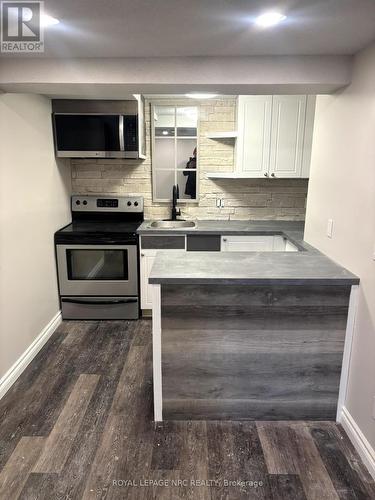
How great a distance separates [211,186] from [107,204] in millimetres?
1170

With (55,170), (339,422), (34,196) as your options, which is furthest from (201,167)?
(339,422)

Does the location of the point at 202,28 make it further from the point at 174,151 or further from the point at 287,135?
the point at 174,151

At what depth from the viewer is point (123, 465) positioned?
1.80 meters

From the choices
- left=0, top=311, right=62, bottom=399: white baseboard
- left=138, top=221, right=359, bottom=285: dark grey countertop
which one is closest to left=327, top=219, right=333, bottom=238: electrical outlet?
left=138, top=221, right=359, bottom=285: dark grey countertop

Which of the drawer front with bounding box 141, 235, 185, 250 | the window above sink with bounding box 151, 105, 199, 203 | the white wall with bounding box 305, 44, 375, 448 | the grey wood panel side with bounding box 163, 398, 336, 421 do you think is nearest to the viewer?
the white wall with bounding box 305, 44, 375, 448

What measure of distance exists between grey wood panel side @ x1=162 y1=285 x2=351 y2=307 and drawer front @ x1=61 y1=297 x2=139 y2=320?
1569mm

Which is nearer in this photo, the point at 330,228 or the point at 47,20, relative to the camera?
the point at 47,20

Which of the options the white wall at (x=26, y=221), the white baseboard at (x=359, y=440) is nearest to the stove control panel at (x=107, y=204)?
the white wall at (x=26, y=221)

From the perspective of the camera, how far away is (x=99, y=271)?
11.2ft

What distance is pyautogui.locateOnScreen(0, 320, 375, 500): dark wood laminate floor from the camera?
167 cm

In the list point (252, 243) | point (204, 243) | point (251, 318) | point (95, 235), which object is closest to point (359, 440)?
point (251, 318)

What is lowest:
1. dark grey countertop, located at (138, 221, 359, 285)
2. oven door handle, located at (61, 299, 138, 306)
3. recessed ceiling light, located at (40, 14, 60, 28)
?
oven door handle, located at (61, 299, 138, 306)

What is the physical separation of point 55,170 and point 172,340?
2.17 meters

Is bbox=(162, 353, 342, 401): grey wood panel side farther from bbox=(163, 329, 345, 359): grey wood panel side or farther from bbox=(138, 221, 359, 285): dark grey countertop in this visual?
bbox=(138, 221, 359, 285): dark grey countertop
